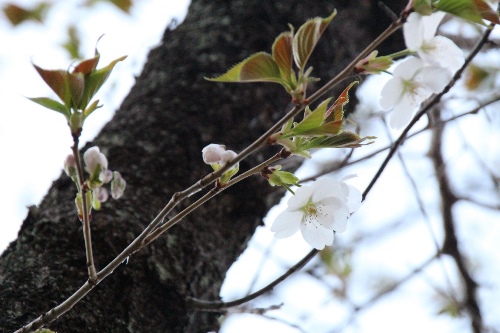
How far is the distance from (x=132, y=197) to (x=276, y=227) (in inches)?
13.3

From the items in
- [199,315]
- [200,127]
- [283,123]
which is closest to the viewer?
[283,123]

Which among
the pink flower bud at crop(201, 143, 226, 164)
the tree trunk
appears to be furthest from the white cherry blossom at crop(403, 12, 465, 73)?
the tree trunk

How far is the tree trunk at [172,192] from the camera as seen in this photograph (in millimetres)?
802

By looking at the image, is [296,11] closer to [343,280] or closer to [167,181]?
[167,181]

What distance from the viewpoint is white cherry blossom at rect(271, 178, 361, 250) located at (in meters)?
0.66

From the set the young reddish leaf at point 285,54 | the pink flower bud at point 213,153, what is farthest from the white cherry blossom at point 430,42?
the pink flower bud at point 213,153

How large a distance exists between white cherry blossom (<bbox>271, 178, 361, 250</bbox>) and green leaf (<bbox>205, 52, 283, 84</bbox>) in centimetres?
16

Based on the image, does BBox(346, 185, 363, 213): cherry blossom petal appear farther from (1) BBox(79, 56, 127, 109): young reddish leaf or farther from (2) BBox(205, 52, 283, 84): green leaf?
(1) BBox(79, 56, 127, 109): young reddish leaf

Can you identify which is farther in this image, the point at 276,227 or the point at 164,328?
the point at 164,328

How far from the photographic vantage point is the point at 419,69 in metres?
0.61

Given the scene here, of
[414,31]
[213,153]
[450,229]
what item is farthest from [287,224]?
[450,229]

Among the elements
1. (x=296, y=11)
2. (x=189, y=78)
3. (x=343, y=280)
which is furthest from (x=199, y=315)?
(x=343, y=280)

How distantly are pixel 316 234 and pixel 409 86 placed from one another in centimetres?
22

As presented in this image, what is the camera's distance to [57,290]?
782 millimetres
